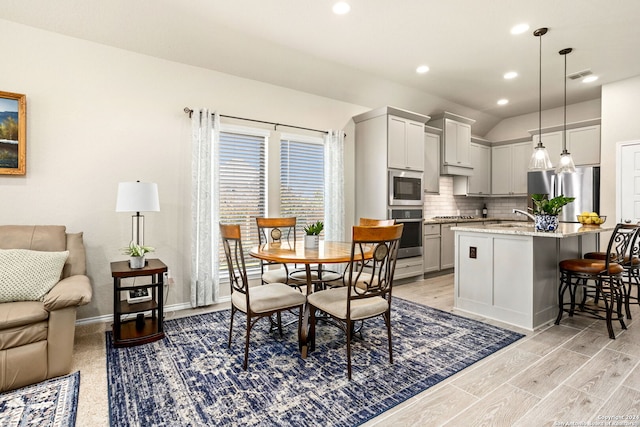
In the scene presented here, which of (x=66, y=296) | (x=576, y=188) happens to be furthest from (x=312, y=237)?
(x=576, y=188)

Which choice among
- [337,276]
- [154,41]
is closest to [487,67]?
[337,276]

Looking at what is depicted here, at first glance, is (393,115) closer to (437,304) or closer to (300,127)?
(300,127)

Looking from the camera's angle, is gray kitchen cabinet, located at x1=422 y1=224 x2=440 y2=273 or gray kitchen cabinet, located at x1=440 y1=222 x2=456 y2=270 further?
gray kitchen cabinet, located at x1=440 y1=222 x2=456 y2=270

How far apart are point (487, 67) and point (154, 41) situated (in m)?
4.17

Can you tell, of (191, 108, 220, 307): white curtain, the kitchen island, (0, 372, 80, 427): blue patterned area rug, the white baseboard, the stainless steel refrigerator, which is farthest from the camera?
the stainless steel refrigerator

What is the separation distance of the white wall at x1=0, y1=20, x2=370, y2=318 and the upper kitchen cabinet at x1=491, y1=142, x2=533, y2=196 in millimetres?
5546

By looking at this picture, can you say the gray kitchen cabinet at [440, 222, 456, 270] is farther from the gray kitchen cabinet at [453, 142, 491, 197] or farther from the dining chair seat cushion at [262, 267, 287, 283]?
the dining chair seat cushion at [262, 267, 287, 283]

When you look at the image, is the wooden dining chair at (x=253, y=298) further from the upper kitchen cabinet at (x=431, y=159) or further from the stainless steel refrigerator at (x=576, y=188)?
the stainless steel refrigerator at (x=576, y=188)

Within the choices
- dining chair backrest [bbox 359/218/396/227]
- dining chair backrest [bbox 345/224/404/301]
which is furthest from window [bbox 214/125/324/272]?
dining chair backrest [bbox 345/224/404/301]

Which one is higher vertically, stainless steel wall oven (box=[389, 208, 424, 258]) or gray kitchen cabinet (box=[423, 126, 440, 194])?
gray kitchen cabinet (box=[423, 126, 440, 194])

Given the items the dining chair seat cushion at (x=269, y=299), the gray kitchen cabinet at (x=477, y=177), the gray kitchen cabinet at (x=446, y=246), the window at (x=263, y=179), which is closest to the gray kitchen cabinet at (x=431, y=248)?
the gray kitchen cabinet at (x=446, y=246)

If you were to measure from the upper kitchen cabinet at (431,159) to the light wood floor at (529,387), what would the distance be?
323cm

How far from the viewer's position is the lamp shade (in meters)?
3.00

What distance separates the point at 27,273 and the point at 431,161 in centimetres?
550
